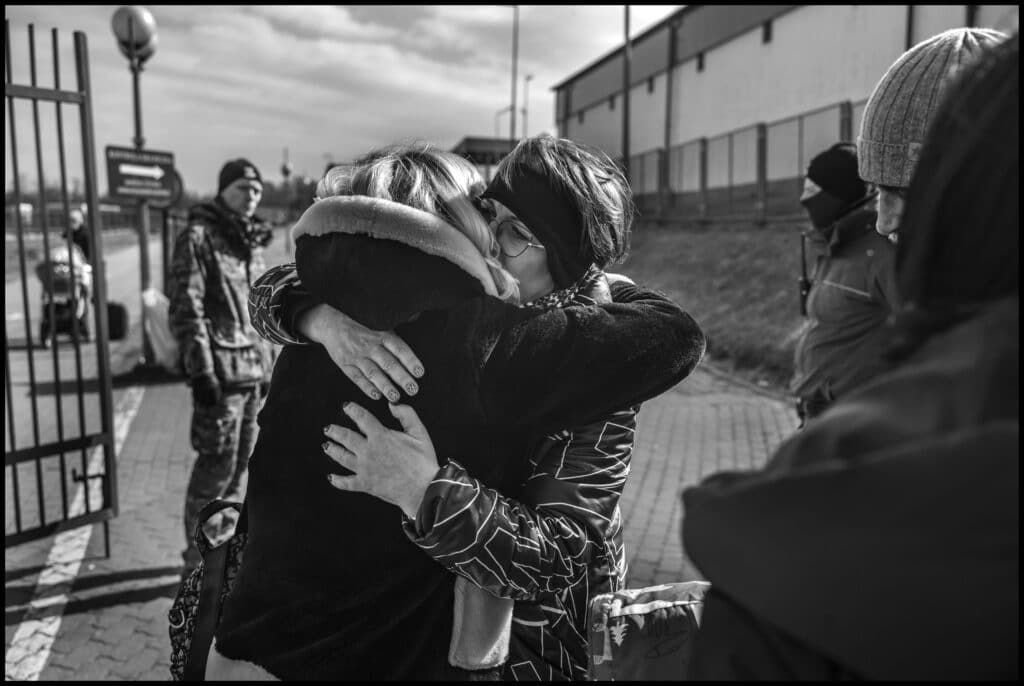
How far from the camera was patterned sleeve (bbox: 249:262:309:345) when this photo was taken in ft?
5.32

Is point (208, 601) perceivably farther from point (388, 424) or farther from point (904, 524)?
point (904, 524)

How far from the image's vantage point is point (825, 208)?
3.81m

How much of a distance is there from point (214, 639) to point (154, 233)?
59.3 meters

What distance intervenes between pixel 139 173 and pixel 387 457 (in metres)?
8.23

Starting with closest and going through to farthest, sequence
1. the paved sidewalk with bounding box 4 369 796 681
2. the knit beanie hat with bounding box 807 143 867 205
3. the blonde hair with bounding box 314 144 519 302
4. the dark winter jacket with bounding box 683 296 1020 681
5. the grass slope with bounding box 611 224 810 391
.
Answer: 1. the dark winter jacket with bounding box 683 296 1020 681
2. the blonde hair with bounding box 314 144 519 302
3. the paved sidewalk with bounding box 4 369 796 681
4. the knit beanie hat with bounding box 807 143 867 205
5. the grass slope with bounding box 611 224 810 391

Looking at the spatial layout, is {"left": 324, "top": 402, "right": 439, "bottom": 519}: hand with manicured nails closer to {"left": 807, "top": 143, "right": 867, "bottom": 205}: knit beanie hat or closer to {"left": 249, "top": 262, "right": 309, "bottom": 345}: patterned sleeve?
{"left": 249, "top": 262, "right": 309, "bottom": 345}: patterned sleeve

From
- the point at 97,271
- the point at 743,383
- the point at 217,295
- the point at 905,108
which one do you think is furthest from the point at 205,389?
the point at 743,383

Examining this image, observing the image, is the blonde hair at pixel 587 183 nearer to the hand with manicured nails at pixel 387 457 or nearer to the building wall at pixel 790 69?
the hand with manicured nails at pixel 387 457

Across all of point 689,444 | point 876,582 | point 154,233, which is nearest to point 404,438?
point 876,582

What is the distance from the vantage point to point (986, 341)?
Answer: 2.15ft

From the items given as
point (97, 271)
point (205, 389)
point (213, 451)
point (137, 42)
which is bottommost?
point (213, 451)

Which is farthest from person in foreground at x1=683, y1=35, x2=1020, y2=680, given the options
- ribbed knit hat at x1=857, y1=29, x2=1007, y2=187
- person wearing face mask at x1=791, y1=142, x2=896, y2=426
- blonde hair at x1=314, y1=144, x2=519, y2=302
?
person wearing face mask at x1=791, y1=142, x2=896, y2=426

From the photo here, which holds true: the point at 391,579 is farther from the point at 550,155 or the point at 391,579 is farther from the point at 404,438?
the point at 550,155

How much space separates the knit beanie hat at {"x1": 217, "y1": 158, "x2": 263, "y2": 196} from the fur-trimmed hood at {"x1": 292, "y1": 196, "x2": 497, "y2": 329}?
11.7 ft
